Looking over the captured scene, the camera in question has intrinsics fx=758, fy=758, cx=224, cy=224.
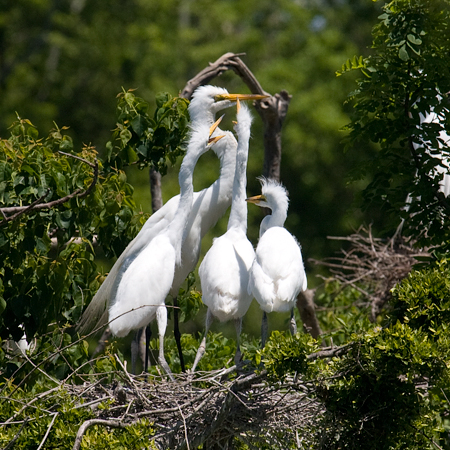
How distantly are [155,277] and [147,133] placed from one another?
0.92 metres

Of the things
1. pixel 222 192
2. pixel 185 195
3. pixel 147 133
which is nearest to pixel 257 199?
pixel 222 192

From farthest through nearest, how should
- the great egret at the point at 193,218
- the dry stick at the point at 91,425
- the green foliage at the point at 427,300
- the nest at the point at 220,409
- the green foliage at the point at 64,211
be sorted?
the great egret at the point at 193,218 → the green foliage at the point at 64,211 → the nest at the point at 220,409 → the green foliage at the point at 427,300 → the dry stick at the point at 91,425

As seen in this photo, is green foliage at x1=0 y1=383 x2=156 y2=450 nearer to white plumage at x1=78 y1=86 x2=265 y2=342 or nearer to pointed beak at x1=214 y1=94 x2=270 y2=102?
white plumage at x1=78 y1=86 x2=265 y2=342

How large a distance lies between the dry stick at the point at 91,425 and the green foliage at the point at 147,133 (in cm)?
164

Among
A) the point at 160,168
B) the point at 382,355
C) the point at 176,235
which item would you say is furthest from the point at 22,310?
the point at 382,355

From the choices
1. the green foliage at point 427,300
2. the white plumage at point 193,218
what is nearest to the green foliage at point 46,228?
the white plumage at point 193,218

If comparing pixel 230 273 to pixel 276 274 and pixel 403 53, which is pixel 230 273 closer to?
pixel 276 274

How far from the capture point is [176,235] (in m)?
3.94

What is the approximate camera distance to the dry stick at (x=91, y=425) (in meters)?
2.76

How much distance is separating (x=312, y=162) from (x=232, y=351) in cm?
884

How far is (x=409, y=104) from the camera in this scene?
11.9ft

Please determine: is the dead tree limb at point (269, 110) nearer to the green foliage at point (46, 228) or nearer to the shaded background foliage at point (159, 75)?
the green foliage at point (46, 228)

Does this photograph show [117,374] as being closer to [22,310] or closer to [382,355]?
[22,310]

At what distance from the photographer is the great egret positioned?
414 cm
